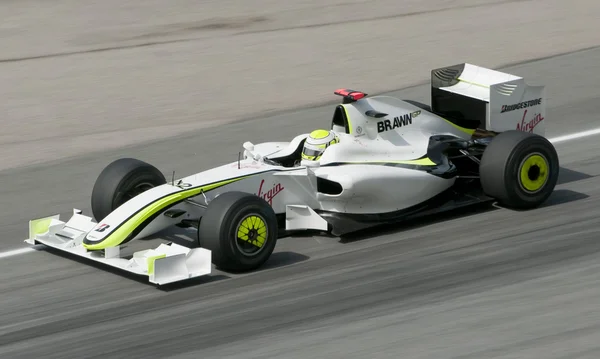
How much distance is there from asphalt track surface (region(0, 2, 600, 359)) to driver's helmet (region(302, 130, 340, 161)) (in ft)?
2.60

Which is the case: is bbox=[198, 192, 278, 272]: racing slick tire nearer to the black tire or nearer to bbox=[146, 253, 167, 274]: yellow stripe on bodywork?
bbox=[146, 253, 167, 274]: yellow stripe on bodywork

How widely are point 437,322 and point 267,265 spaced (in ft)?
6.31

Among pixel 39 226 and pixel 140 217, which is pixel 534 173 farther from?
pixel 39 226

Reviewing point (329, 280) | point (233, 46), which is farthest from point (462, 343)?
point (233, 46)

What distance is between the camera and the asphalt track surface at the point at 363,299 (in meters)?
8.01

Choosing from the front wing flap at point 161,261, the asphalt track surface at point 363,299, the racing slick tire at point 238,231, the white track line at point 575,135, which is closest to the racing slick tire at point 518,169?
the asphalt track surface at point 363,299

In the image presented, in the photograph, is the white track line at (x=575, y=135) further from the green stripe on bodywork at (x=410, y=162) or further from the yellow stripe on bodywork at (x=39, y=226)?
the yellow stripe on bodywork at (x=39, y=226)

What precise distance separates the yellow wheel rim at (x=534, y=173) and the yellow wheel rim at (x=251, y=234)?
8.74 ft

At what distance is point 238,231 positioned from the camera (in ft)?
30.3

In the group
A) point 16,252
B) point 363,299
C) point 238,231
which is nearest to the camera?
point 363,299

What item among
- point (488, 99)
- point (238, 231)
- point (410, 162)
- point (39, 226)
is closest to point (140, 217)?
point (238, 231)

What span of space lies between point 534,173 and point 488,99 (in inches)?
42.7

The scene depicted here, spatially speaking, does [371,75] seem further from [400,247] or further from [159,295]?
[159,295]

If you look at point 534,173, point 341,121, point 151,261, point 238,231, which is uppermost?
point 341,121
